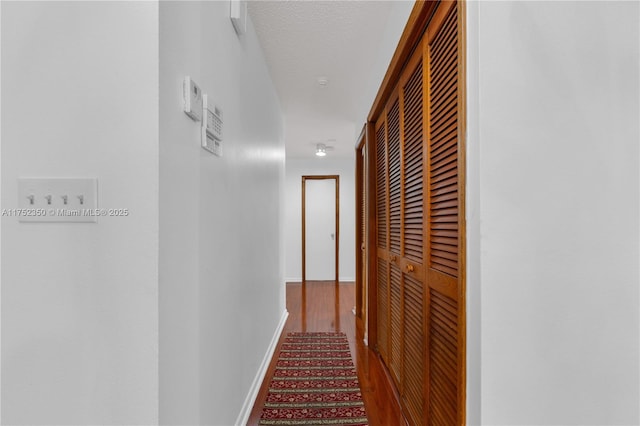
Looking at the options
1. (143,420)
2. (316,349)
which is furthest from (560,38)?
(316,349)

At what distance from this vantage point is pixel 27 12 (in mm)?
974

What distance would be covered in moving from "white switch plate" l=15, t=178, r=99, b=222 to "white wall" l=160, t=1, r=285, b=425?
7.4 inches

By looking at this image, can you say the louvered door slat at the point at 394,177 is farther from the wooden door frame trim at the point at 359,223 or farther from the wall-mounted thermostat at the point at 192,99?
the wooden door frame trim at the point at 359,223

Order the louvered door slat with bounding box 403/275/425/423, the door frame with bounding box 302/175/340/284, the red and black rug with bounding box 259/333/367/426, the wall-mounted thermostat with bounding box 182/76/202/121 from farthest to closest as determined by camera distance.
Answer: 1. the door frame with bounding box 302/175/340/284
2. the red and black rug with bounding box 259/333/367/426
3. the louvered door slat with bounding box 403/275/425/423
4. the wall-mounted thermostat with bounding box 182/76/202/121

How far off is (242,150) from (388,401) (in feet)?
5.76

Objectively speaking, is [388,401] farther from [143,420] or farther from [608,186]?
[608,186]

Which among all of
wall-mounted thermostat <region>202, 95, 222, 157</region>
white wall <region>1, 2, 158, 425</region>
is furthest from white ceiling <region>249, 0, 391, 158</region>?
white wall <region>1, 2, 158, 425</region>

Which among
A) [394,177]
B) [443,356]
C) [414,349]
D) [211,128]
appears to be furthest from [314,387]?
[211,128]

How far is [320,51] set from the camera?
2652 mm

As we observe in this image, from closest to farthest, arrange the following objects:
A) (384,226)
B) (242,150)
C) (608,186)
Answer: (608,186) → (242,150) → (384,226)

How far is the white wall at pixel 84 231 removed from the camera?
949 millimetres

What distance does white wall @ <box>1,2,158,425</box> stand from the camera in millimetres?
949

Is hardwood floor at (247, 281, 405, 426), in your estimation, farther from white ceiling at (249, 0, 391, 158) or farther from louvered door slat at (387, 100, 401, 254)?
white ceiling at (249, 0, 391, 158)

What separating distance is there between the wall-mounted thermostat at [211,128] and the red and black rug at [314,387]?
5.03ft
